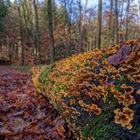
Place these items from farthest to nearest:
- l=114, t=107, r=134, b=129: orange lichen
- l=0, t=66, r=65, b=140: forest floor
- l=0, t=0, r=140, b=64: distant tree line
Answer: l=0, t=0, r=140, b=64: distant tree line
l=0, t=66, r=65, b=140: forest floor
l=114, t=107, r=134, b=129: orange lichen

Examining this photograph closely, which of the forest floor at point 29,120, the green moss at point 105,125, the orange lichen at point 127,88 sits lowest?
the forest floor at point 29,120

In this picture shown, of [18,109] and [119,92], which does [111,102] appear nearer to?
[119,92]

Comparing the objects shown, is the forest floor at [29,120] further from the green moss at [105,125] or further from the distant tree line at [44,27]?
the distant tree line at [44,27]

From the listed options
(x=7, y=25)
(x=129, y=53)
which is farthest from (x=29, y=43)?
(x=129, y=53)

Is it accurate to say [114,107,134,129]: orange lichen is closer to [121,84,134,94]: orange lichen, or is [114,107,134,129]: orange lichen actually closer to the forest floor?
[121,84,134,94]: orange lichen

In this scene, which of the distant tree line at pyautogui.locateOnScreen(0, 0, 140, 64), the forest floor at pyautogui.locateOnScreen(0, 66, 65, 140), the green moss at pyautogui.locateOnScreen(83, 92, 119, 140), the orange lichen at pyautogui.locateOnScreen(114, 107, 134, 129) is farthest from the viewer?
the distant tree line at pyautogui.locateOnScreen(0, 0, 140, 64)

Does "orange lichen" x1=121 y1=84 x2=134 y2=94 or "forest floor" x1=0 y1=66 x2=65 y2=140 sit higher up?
"orange lichen" x1=121 y1=84 x2=134 y2=94

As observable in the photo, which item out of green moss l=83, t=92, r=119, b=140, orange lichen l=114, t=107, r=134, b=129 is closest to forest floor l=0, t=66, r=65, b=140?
green moss l=83, t=92, r=119, b=140

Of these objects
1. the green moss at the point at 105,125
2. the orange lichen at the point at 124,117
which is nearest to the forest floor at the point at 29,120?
the green moss at the point at 105,125

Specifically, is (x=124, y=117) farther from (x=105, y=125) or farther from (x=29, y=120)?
(x=29, y=120)

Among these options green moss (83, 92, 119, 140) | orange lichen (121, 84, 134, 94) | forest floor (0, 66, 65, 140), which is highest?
orange lichen (121, 84, 134, 94)

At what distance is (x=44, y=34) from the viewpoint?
41.2 metres

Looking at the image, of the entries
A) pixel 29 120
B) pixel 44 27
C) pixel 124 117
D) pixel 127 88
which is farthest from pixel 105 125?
pixel 44 27

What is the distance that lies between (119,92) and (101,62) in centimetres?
75
